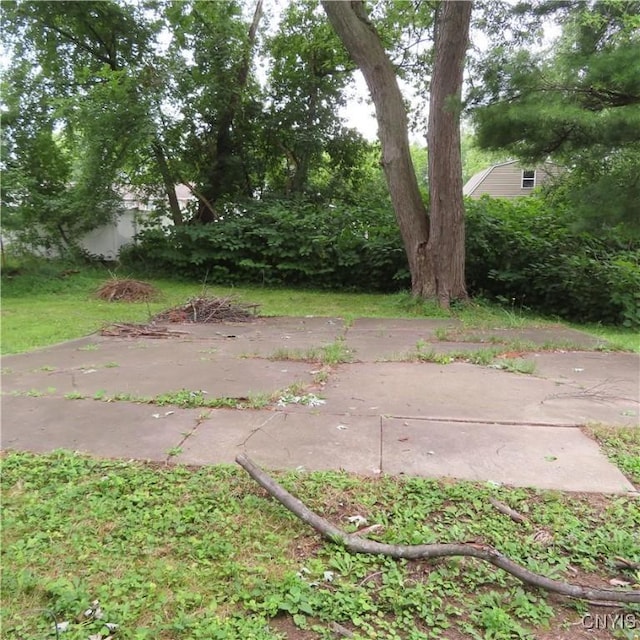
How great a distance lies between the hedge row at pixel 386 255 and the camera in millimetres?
8055

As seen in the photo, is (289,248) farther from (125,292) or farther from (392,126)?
(392,126)

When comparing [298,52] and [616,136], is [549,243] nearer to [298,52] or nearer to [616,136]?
[616,136]

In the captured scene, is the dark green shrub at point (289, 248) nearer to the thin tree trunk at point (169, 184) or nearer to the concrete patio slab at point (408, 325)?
the thin tree trunk at point (169, 184)

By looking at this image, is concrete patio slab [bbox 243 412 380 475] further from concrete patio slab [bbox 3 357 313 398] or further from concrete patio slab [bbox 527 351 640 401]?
concrete patio slab [bbox 527 351 640 401]

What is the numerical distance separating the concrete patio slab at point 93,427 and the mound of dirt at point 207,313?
3.54 meters

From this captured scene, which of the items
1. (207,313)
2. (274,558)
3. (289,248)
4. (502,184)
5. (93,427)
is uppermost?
(502,184)

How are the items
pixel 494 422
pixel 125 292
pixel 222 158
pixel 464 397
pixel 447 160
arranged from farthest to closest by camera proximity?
pixel 222 158 → pixel 125 292 → pixel 447 160 → pixel 464 397 → pixel 494 422

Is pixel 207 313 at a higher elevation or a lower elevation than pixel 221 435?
higher

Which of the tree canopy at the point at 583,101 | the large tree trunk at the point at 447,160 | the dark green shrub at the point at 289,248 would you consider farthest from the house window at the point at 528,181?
the tree canopy at the point at 583,101

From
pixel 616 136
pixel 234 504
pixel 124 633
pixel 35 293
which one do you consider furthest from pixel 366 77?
pixel 124 633

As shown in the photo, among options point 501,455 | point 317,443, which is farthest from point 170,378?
point 501,455

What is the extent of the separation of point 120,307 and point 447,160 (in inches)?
219

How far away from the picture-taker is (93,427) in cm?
296

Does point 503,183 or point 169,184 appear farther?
point 503,183
